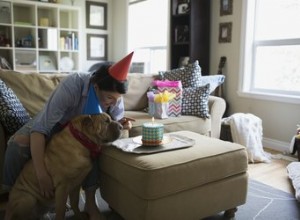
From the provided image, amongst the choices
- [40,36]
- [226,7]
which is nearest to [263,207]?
[226,7]

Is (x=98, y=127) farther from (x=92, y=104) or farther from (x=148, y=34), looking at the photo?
(x=148, y=34)

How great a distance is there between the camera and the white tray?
157cm

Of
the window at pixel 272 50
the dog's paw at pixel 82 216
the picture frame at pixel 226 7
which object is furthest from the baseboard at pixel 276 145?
the dog's paw at pixel 82 216

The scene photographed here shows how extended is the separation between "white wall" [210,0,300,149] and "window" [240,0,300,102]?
10 cm

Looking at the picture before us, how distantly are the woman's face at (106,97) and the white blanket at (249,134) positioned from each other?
1.69 m

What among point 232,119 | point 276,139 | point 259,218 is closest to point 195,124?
point 232,119

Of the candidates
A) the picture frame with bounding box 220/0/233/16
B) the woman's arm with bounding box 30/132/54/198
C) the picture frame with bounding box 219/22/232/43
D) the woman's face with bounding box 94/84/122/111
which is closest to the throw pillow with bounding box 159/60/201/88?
the picture frame with bounding box 219/22/232/43

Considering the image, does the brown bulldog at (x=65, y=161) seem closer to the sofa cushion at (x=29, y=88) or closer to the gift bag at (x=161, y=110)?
the sofa cushion at (x=29, y=88)

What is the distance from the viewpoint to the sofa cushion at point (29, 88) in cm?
220

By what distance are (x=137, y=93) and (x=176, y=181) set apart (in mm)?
1601

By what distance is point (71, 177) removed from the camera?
145 centimetres

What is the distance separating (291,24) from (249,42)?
1.54ft

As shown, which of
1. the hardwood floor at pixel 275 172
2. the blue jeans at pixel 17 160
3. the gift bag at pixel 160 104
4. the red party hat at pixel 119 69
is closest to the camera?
the red party hat at pixel 119 69

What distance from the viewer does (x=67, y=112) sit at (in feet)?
5.12
